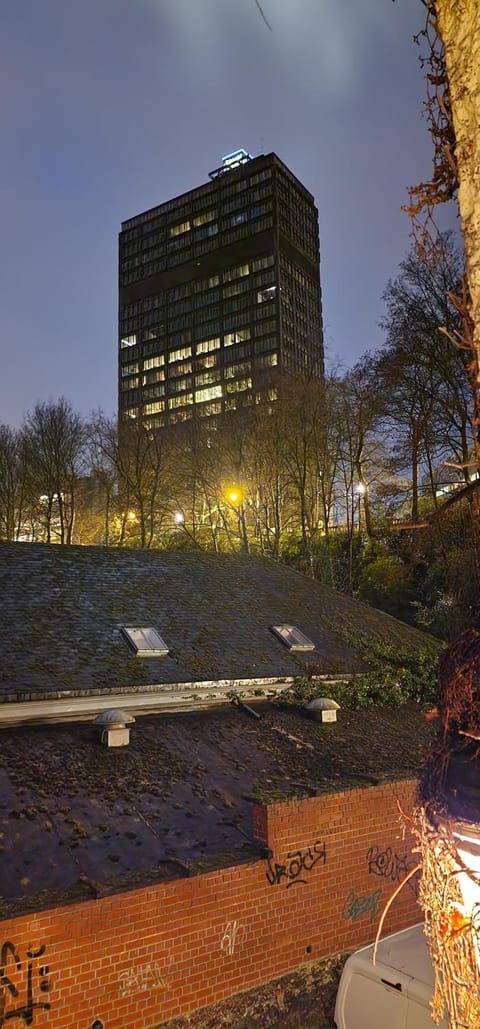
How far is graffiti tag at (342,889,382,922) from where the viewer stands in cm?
787

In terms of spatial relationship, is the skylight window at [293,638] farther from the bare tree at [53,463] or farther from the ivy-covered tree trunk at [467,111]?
the bare tree at [53,463]

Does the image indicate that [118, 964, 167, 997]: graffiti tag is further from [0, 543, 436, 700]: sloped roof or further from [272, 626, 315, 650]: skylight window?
[272, 626, 315, 650]: skylight window

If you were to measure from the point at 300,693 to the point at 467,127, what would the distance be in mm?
10954

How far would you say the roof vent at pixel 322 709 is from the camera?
11.7 meters

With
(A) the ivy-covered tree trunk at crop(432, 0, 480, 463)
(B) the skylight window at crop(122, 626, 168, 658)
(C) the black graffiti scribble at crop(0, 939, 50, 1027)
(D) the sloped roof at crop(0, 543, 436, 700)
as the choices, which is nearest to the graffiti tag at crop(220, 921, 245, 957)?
(C) the black graffiti scribble at crop(0, 939, 50, 1027)

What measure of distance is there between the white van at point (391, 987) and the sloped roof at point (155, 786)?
5.47ft

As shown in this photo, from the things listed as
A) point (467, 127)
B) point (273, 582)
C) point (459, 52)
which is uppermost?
point (459, 52)

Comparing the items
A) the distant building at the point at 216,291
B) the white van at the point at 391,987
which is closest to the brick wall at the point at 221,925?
the white van at the point at 391,987

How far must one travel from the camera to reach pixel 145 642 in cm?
1169

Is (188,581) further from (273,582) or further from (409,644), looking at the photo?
(409,644)

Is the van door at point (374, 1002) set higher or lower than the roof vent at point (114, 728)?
lower

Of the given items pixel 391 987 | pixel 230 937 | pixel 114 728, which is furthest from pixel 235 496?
pixel 391 987

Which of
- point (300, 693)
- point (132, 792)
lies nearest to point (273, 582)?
point (300, 693)

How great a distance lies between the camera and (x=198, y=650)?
12188 millimetres
